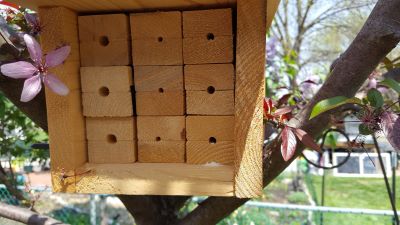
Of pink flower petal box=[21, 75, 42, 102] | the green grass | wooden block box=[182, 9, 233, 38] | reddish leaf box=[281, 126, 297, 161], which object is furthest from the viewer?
the green grass

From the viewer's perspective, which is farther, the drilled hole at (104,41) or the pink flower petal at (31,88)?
the drilled hole at (104,41)

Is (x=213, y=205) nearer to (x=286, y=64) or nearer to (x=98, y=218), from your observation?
(x=98, y=218)

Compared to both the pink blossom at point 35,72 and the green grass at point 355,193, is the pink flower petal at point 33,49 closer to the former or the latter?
the pink blossom at point 35,72

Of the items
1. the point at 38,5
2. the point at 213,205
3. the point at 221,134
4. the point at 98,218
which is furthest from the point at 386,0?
the point at 98,218

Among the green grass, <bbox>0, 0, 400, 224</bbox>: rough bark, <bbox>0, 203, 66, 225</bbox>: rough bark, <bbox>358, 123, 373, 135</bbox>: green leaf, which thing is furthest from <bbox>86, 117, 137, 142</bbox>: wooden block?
the green grass

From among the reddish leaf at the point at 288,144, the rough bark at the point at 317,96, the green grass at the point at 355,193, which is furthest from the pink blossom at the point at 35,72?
the green grass at the point at 355,193

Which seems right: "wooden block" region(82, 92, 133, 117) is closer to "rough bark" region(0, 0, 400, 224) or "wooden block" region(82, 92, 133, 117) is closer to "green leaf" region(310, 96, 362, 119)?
"rough bark" region(0, 0, 400, 224)

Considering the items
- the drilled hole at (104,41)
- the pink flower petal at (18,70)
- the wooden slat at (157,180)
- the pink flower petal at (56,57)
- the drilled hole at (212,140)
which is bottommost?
the wooden slat at (157,180)
